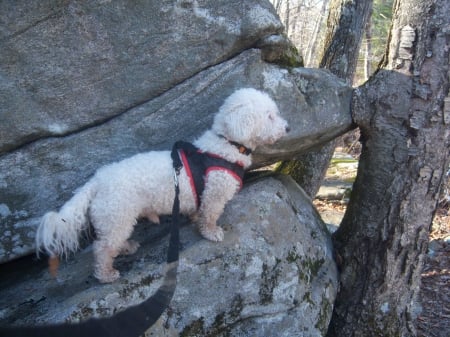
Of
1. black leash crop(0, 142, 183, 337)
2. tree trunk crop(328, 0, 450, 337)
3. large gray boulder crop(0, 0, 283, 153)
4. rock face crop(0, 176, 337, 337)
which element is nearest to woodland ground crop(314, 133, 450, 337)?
tree trunk crop(328, 0, 450, 337)

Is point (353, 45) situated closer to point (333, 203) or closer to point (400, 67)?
point (400, 67)

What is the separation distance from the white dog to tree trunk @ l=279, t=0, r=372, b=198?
8.89 ft

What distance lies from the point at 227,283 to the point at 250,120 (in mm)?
1659

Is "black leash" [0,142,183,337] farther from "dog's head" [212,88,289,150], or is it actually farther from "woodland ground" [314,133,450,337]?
"woodland ground" [314,133,450,337]

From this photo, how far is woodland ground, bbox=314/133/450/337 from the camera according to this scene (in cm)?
550

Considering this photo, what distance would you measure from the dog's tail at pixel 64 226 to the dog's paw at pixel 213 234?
118 centimetres

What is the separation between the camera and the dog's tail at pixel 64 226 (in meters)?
3.48

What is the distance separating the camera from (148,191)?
379 cm

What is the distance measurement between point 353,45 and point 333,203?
537 cm

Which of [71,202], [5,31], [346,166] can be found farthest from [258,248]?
[346,166]

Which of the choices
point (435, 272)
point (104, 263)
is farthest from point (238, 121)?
point (435, 272)

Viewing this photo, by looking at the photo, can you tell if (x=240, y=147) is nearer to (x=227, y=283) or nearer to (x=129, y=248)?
(x=227, y=283)

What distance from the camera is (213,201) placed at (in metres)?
3.95

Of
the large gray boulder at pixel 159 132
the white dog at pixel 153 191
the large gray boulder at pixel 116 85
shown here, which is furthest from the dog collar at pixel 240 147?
the large gray boulder at pixel 116 85
